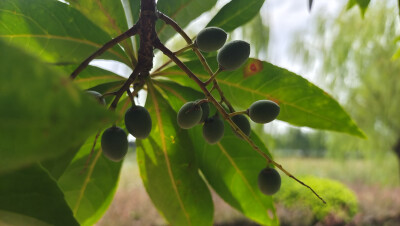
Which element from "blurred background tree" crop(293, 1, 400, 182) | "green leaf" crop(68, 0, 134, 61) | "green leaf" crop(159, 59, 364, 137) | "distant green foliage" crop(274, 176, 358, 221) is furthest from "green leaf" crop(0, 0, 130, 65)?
"blurred background tree" crop(293, 1, 400, 182)

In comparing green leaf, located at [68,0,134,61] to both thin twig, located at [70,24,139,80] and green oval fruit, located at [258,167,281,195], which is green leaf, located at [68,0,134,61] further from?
green oval fruit, located at [258,167,281,195]

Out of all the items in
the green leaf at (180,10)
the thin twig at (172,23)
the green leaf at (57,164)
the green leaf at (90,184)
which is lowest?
the green leaf at (90,184)

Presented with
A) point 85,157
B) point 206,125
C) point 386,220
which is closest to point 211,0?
point 206,125

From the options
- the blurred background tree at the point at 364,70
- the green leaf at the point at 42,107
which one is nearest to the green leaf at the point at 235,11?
the green leaf at the point at 42,107

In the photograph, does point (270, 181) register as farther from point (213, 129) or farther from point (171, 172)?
point (171, 172)

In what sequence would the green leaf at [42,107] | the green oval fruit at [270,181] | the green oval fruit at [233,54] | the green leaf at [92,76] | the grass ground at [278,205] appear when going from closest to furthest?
1. the green leaf at [42,107]
2. the green oval fruit at [233,54]
3. the green oval fruit at [270,181]
4. the green leaf at [92,76]
5. the grass ground at [278,205]

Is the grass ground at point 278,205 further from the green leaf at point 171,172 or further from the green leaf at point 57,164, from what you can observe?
the green leaf at point 57,164
